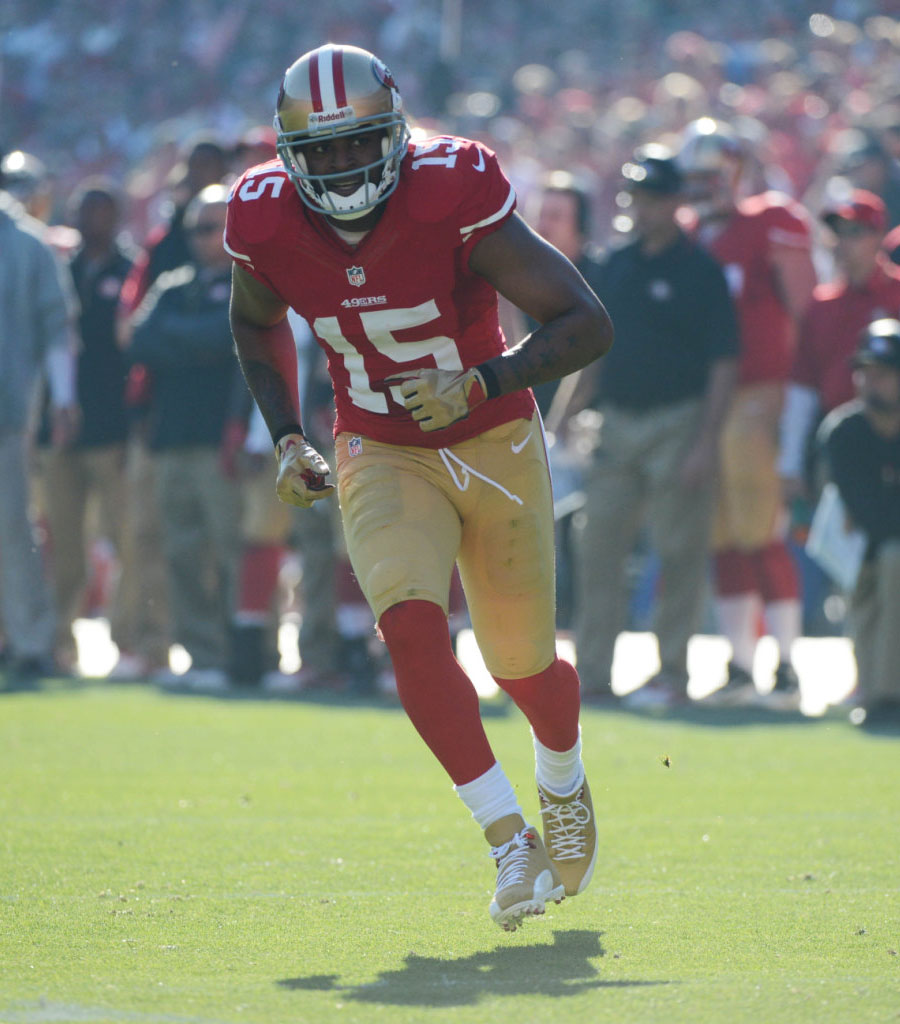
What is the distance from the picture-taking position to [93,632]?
13617mm

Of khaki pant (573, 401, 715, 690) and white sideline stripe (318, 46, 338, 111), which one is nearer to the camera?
white sideline stripe (318, 46, 338, 111)

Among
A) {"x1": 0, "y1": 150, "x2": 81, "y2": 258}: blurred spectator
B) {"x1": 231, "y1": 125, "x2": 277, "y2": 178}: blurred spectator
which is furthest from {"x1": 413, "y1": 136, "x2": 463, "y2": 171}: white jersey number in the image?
{"x1": 0, "y1": 150, "x2": 81, "y2": 258}: blurred spectator

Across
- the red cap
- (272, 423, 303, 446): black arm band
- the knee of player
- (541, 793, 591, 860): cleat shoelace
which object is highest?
(272, 423, 303, 446): black arm band

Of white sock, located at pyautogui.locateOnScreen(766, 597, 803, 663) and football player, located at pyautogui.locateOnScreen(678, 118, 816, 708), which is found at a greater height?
football player, located at pyautogui.locateOnScreen(678, 118, 816, 708)

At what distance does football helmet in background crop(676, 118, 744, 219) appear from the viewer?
9.24 metres

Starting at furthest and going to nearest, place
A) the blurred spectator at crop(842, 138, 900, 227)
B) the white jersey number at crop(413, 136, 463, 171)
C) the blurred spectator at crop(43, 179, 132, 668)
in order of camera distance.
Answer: the blurred spectator at crop(842, 138, 900, 227) < the blurred spectator at crop(43, 179, 132, 668) < the white jersey number at crop(413, 136, 463, 171)

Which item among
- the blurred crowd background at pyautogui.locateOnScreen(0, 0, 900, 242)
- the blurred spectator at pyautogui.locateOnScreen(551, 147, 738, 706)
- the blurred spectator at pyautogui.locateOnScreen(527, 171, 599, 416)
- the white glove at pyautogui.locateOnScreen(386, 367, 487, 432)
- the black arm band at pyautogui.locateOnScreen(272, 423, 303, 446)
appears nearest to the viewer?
the white glove at pyautogui.locateOnScreen(386, 367, 487, 432)

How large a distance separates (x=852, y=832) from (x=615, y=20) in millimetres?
15867

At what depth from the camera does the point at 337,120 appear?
4.25 metres

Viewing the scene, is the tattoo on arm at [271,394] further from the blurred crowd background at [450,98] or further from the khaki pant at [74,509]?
the khaki pant at [74,509]

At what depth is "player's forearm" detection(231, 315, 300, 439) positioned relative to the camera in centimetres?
462

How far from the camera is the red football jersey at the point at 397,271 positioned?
14.3 ft

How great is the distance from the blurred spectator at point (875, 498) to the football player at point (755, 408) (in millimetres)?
638

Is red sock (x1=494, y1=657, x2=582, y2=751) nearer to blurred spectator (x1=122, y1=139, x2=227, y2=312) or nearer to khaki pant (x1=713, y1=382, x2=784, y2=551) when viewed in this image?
khaki pant (x1=713, y1=382, x2=784, y2=551)
